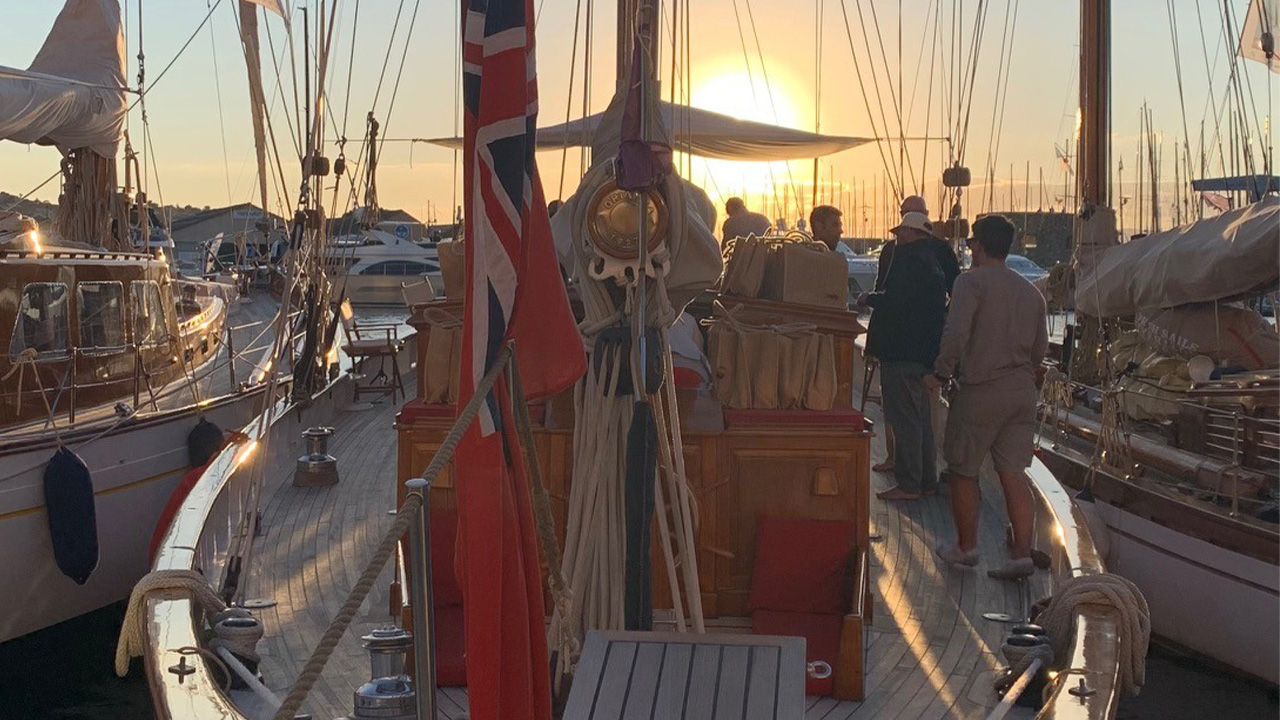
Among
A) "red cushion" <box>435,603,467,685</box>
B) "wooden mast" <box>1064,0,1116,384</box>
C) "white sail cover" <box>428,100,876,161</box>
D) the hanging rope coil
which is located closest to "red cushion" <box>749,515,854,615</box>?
"red cushion" <box>435,603,467,685</box>

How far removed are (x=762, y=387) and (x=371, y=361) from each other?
1024cm

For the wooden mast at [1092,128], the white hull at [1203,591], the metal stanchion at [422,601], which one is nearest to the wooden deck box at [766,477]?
the metal stanchion at [422,601]

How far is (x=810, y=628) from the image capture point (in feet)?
16.4

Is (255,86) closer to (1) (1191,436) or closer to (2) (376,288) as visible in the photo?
(1) (1191,436)

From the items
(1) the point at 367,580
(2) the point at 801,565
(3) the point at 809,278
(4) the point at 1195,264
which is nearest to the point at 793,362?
(3) the point at 809,278

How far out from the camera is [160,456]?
10891mm

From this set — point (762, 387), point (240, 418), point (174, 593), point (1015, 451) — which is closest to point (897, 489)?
point (1015, 451)

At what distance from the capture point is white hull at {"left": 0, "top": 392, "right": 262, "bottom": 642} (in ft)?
30.1

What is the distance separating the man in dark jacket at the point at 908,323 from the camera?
7.35 m

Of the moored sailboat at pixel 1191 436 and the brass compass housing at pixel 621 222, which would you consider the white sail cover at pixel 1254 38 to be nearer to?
the moored sailboat at pixel 1191 436

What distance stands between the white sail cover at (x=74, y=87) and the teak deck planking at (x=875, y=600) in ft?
16.2

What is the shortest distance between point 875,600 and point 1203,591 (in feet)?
12.0

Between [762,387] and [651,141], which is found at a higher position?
[651,141]

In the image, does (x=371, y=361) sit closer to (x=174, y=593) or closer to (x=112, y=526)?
(x=112, y=526)
